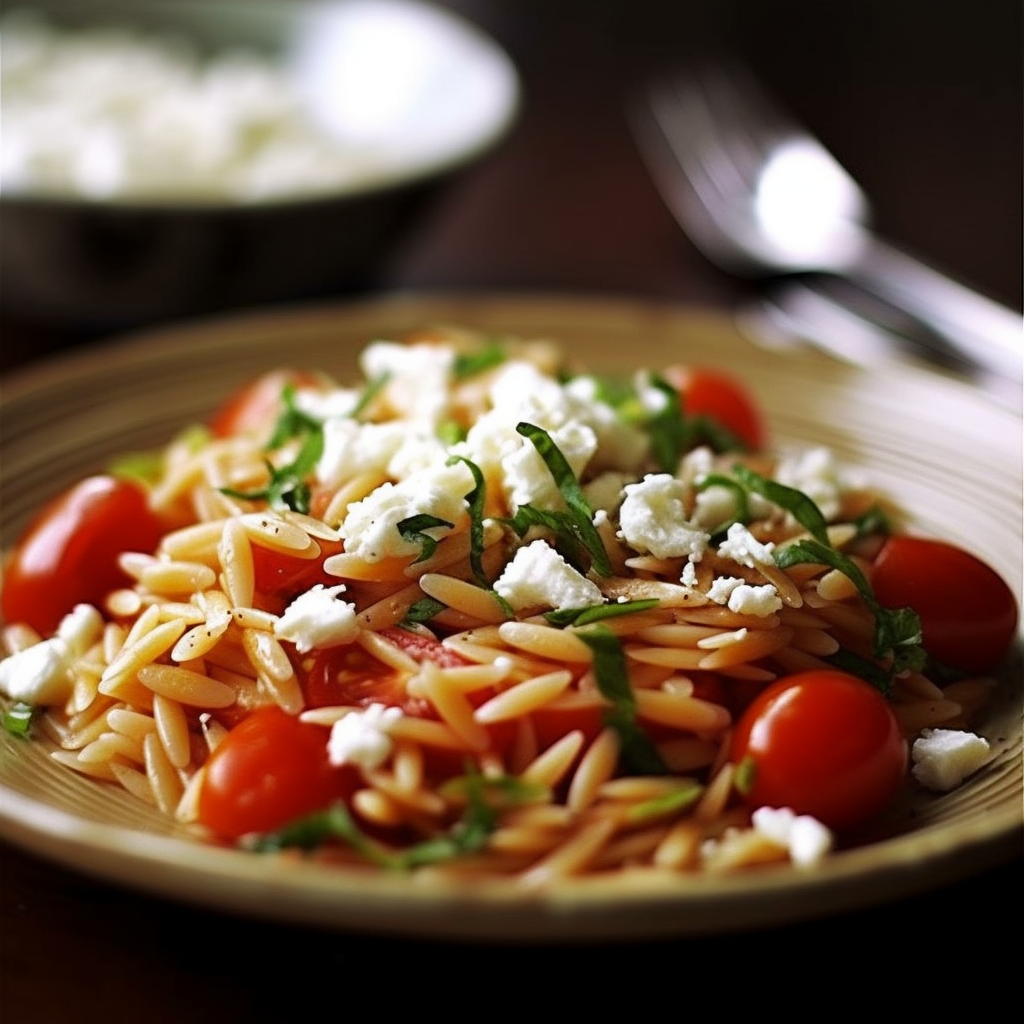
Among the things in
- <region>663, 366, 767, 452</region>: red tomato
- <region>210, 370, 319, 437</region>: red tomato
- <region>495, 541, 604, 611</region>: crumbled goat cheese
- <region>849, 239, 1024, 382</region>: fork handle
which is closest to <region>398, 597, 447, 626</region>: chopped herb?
<region>495, 541, 604, 611</region>: crumbled goat cheese

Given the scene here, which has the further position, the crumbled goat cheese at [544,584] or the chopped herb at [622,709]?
the crumbled goat cheese at [544,584]

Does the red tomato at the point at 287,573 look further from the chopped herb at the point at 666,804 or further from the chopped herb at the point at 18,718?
the chopped herb at the point at 666,804

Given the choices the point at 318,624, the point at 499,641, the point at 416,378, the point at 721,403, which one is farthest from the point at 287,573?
the point at 721,403

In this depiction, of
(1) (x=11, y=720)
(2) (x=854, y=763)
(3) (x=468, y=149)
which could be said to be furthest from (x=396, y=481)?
(3) (x=468, y=149)

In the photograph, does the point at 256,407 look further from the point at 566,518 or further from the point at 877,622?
the point at 877,622

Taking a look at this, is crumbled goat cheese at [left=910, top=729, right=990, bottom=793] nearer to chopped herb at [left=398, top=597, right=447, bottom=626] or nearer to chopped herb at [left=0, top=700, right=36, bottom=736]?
chopped herb at [left=398, top=597, right=447, bottom=626]

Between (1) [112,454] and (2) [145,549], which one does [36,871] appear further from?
(1) [112,454]

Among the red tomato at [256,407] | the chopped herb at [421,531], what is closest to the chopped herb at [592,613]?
the chopped herb at [421,531]
